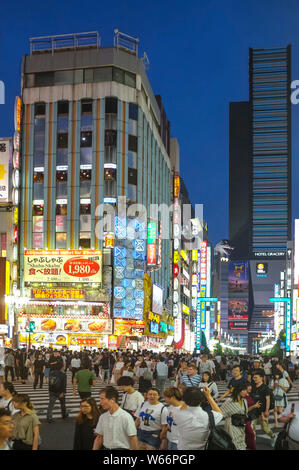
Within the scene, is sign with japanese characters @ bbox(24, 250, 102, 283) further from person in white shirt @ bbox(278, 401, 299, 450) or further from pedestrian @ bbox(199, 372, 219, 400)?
person in white shirt @ bbox(278, 401, 299, 450)

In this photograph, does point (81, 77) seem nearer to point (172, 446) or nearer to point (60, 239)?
point (60, 239)

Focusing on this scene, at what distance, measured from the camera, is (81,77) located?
82.8m

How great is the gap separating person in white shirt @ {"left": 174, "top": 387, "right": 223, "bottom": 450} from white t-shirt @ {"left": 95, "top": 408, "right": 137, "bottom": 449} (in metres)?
0.56

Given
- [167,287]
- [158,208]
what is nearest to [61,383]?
[158,208]

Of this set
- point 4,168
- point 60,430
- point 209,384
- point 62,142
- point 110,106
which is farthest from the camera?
point 110,106

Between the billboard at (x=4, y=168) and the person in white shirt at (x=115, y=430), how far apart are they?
187 ft

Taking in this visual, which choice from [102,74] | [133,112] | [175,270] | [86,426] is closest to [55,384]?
[86,426]

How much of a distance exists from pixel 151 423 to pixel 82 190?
2739 inches

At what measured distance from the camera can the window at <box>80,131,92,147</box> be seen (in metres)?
79.2

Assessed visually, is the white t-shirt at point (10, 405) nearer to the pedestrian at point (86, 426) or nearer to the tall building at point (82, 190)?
the pedestrian at point (86, 426)

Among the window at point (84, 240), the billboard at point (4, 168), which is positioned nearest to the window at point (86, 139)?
the window at point (84, 240)

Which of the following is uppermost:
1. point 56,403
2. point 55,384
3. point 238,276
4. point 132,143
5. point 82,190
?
point 132,143

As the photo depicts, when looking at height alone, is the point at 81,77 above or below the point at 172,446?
above


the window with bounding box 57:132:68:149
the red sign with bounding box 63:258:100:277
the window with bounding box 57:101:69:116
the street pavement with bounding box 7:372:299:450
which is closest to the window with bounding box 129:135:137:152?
the window with bounding box 57:132:68:149
